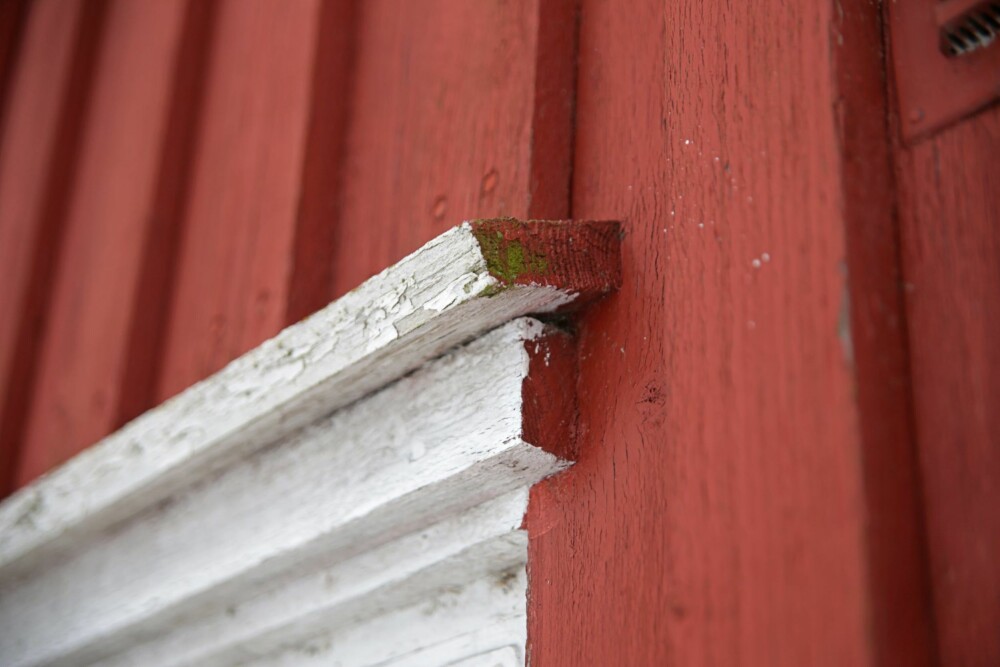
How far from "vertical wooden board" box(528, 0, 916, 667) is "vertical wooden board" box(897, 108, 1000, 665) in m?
0.07

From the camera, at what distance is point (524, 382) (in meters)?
1.11

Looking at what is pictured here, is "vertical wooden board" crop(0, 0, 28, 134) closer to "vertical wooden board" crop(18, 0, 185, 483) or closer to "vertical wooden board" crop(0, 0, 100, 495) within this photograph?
"vertical wooden board" crop(0, 0, 100, 495)

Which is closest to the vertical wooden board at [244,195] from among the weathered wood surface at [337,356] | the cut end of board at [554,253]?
the weathered wood surface at [337,356]

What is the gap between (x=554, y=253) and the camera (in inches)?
42.6

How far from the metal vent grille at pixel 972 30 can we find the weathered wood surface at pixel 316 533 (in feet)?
1.60

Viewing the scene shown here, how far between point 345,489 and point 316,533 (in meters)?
0.07

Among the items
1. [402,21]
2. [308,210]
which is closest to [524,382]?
[308,210]

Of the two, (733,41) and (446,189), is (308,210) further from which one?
(733,41)

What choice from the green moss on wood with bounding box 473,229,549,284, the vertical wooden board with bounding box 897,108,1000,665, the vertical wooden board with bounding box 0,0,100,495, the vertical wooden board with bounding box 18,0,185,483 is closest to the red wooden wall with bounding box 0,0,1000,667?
the vertical wooden board with bounding box 897,108,1000,665

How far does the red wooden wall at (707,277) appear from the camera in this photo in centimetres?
79

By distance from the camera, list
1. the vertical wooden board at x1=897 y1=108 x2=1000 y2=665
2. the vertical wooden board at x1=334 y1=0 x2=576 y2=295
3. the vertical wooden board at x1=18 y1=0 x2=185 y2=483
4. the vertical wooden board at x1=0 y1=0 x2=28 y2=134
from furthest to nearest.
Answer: the vertical wooden board at x1=0 y1=0 x2=28 y2=134, the vertical wooden board at x1=18 y1=0 x2=185 y2=483, the vertical wooden board at x1=334 y1=0 x2=576 y2=295, the vertical wooden board at x1=897 y1=108 x2=1000 y2=665

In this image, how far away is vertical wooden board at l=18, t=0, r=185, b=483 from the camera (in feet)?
6.61

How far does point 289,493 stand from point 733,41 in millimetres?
807

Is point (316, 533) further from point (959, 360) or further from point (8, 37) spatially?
point (8, 37)
